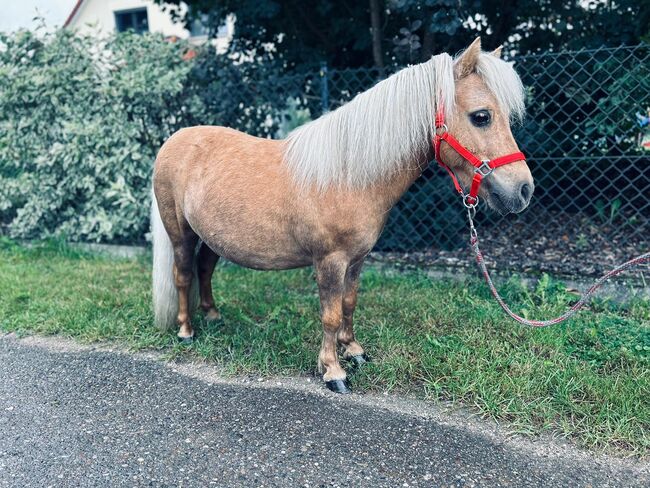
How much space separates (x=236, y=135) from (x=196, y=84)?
8.50 ft

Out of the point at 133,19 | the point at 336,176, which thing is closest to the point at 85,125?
the point at 336,176

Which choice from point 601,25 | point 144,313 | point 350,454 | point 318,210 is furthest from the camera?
point 601,25

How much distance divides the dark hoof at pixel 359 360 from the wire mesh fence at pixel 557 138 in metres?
1.98

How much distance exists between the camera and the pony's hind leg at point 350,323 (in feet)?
10.5

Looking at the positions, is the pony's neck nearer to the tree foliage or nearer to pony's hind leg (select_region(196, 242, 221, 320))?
pony's hind leg (select_region(196, 242, 221, 320))

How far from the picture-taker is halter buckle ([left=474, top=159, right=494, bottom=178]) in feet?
8.04

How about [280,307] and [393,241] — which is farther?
[393,241]

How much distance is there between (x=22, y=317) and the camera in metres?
4.06

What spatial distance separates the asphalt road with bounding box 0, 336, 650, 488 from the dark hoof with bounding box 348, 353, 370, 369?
1.07ft

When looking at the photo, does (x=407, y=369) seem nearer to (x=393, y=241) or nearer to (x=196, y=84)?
(x=393, y=241)

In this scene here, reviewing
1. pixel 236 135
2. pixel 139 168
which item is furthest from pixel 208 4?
pixel 236 135

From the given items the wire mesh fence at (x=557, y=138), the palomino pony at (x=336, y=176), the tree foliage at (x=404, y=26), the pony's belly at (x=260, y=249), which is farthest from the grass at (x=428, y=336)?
the tree foliage at (x=404, y=26)

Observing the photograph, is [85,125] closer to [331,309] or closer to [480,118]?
[331,309]

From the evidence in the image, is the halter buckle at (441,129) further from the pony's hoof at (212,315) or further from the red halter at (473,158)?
the pony's hoof at (212,315)
